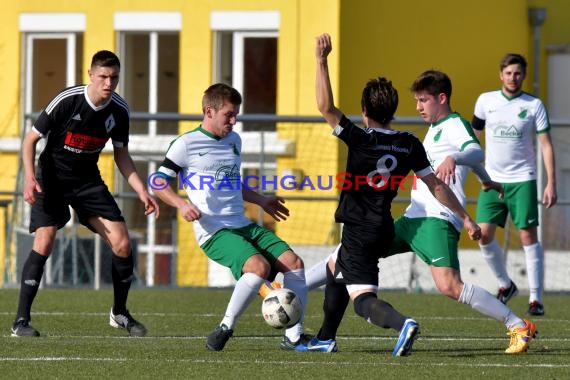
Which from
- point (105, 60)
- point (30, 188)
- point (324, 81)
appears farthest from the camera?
point (105, 60)

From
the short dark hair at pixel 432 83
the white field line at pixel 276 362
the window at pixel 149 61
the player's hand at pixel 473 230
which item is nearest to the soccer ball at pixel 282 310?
the white field line at pixel 276 362

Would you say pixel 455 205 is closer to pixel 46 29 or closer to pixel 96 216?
pixel 96 216

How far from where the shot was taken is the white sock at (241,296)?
9.19 metres

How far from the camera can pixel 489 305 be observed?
30.1 ft

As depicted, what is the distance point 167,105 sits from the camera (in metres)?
22.5

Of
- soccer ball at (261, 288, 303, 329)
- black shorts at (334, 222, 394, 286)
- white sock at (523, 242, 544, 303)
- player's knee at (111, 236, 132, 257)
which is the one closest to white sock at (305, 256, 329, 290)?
soccer ball at (261, 288, 303, 329)

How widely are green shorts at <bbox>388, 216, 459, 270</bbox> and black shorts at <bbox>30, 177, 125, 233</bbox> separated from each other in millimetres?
2005

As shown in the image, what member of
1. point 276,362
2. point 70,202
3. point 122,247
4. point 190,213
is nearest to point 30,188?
point 70,202

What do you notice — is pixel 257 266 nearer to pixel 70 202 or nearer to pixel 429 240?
pixel 429 240

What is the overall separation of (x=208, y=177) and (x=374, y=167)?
123 centimetres

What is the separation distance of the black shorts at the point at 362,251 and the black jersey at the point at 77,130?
2081 mm

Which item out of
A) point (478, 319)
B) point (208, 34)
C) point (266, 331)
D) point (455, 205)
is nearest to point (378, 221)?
point (455, 205)

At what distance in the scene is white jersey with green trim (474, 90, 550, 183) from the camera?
1259 centimetres

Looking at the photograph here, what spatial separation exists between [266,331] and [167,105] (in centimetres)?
1187
